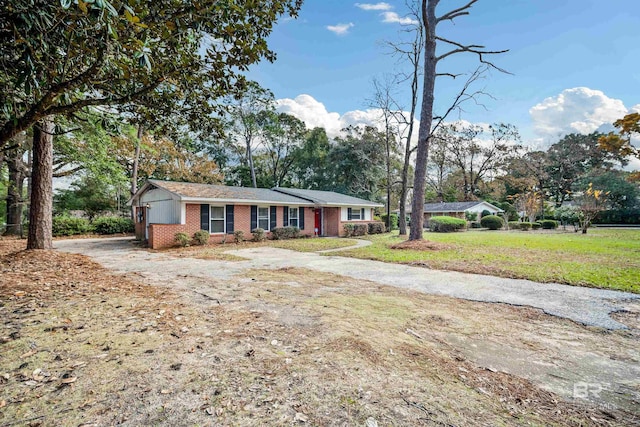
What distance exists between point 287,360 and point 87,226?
949 inches

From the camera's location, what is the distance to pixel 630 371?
110 inches

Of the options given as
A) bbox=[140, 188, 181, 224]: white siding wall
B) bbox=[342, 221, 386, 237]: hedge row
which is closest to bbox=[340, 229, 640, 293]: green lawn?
bbox=[342, 221, 386, 237]: hedge row

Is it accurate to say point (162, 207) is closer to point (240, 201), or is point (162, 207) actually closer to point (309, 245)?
point (240, 201)

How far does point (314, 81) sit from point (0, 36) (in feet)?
52.6

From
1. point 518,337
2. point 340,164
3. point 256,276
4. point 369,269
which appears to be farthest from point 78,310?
point 340,164

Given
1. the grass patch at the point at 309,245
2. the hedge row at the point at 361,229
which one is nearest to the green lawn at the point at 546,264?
the grass patch at the point at 309,245

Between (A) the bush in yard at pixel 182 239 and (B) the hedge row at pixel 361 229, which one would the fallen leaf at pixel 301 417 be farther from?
(B) the hedge row at pixel 361 229

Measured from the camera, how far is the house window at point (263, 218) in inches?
705

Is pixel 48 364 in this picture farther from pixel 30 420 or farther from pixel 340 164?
pixel 340 164

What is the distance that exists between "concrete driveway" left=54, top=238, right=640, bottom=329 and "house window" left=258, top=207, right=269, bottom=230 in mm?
7689

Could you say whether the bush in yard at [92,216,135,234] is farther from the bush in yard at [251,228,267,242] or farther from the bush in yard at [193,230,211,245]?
the bush in yard at [251,228,267,242]

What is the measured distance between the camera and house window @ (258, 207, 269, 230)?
1791 cm

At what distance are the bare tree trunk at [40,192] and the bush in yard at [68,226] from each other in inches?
503

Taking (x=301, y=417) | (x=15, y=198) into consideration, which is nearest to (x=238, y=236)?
(x=15, y=198)
